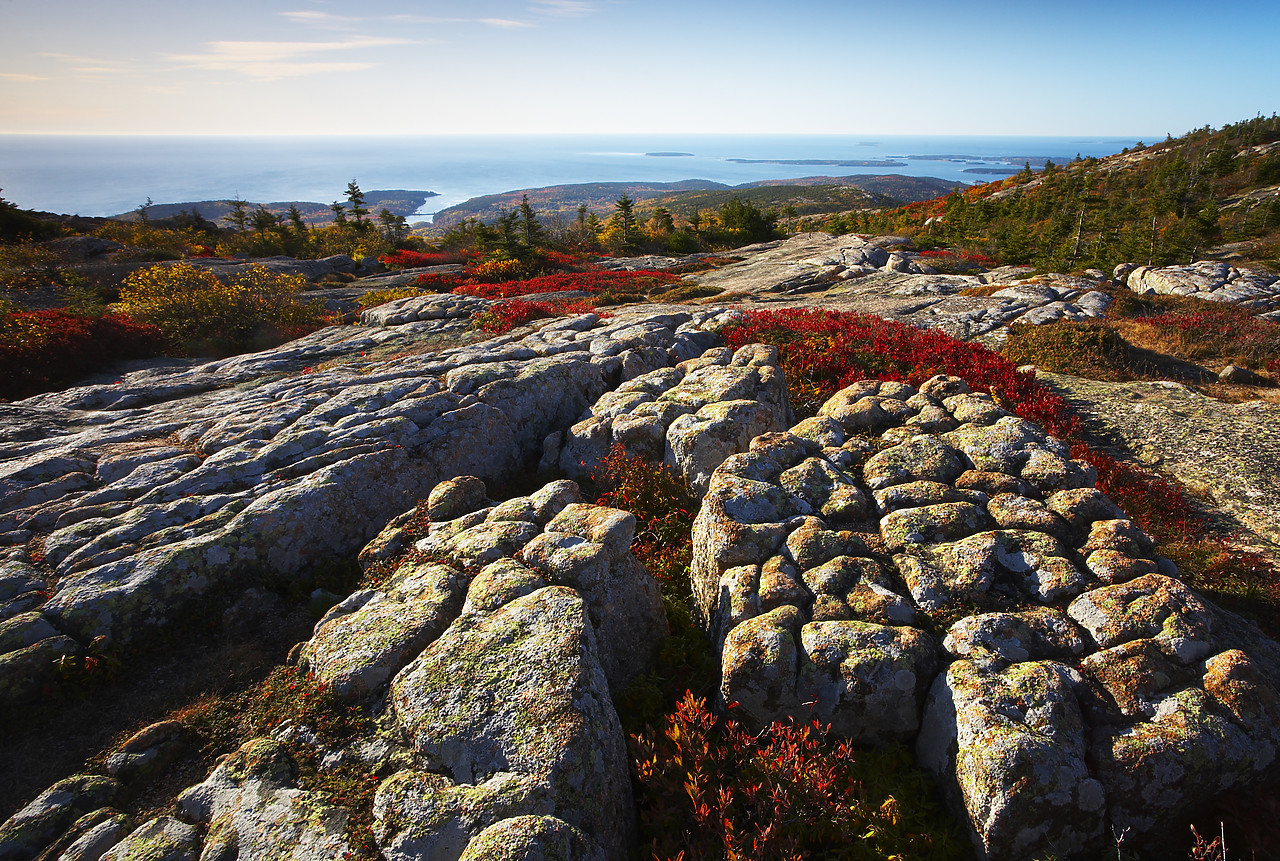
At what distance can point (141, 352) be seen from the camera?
65.9 ft

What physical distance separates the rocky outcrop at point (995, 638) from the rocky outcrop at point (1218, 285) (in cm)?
2631

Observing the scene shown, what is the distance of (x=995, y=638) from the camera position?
559 cm

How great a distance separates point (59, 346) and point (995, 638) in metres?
27.9

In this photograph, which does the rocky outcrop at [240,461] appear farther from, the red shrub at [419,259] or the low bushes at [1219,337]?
the red shrub at [419,259]

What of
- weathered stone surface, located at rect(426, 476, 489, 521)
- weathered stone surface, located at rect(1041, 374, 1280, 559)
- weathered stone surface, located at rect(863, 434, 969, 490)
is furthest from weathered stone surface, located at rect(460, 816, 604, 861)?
weathered stone surface, located at rect(1041, 374, 1280, 559)

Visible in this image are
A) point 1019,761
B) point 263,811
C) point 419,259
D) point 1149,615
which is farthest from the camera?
point 419,259

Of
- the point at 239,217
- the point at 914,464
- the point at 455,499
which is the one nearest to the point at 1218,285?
the point at 914,464

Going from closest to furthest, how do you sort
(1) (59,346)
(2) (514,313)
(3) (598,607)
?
(3) (598,607), (1) (59,346), (2) (514,313)

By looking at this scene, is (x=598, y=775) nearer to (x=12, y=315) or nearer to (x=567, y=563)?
(x=567, y=563)

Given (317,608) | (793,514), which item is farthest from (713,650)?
(317,608)

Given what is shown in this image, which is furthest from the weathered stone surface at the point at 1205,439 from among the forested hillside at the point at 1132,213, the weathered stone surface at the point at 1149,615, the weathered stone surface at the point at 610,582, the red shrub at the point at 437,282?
the red shrub at the point at 437,282

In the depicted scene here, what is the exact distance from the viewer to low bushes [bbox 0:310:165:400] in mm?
16438

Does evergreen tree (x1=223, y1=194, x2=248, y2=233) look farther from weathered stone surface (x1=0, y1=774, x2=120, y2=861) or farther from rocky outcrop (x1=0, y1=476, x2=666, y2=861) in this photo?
rocky outcrop (x1=0, y1=476, x2=666, y2=861)

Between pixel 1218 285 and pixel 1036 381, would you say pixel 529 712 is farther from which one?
pixel 1218 285
